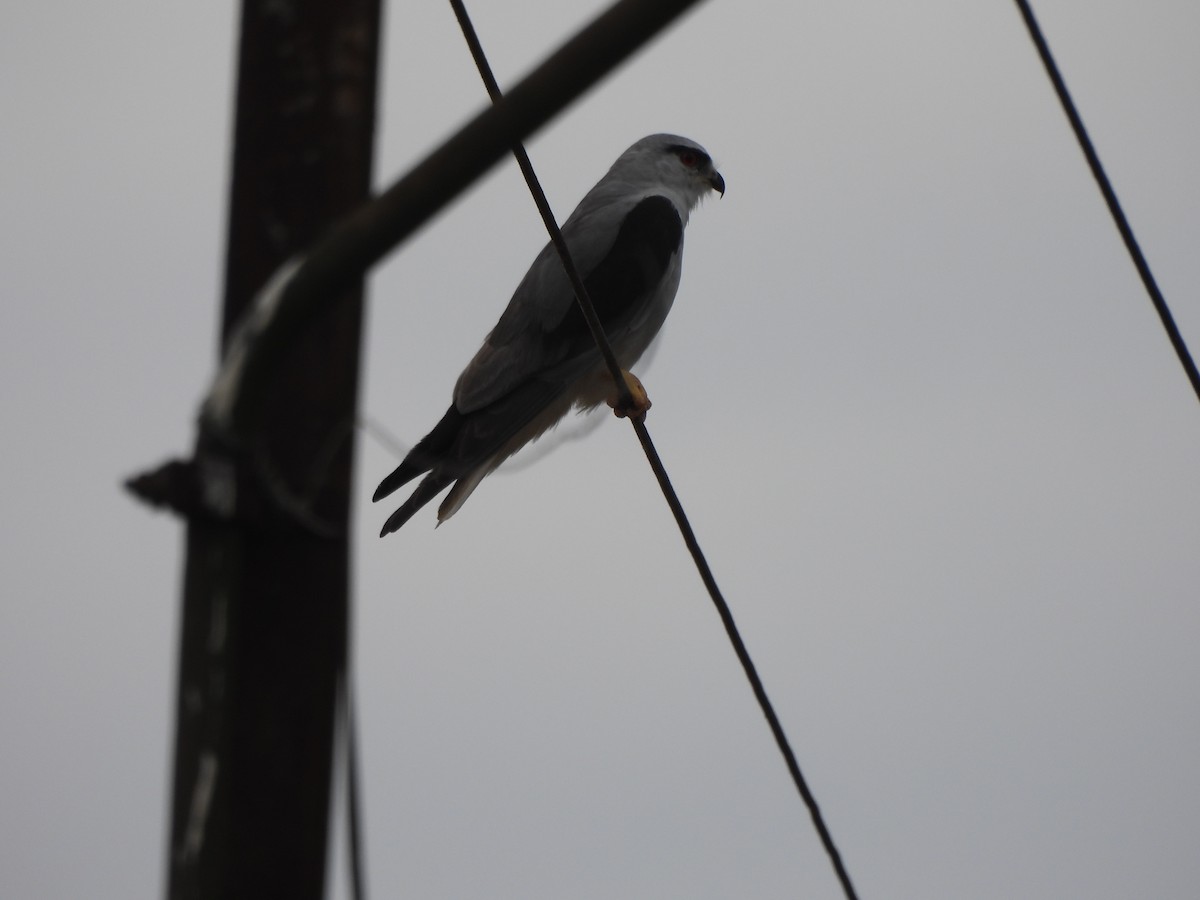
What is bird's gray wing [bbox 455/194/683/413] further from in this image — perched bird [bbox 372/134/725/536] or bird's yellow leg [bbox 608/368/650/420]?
bird's yellow leg [bbox 608/368/650/420]

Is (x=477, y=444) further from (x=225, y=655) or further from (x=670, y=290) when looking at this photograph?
(x=225, y=655)

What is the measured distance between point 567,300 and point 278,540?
374 centimetres

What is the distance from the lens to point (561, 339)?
5574mm

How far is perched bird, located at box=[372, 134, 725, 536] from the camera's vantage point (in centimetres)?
523

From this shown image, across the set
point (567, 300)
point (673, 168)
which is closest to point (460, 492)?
point (567, 300)

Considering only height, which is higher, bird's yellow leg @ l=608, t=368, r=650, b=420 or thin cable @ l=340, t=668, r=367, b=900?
bird's yellow leg @ l=608, t=368, r=650, b=420

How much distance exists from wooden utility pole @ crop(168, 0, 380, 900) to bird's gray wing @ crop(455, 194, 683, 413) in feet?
10.9

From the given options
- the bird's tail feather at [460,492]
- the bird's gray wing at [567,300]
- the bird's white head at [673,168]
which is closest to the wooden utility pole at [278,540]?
the bird's tail feather at [460,492]

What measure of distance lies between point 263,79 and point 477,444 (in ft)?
10.4

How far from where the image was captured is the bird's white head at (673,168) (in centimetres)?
666

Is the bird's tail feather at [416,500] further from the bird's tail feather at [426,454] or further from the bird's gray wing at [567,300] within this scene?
the bird's gray wing at [567,300]

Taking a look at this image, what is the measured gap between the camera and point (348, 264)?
5.55 feet

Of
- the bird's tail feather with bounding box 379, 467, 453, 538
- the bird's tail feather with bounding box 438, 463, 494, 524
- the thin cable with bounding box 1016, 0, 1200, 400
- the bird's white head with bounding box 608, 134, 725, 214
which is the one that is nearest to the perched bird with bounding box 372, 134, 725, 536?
the bird's tail feather with bounding box 438, 463, 494, 524

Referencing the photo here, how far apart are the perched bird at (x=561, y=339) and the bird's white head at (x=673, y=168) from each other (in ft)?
1.20
